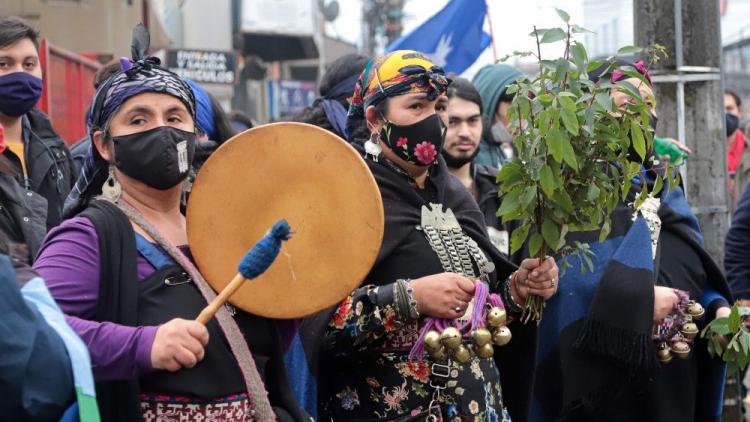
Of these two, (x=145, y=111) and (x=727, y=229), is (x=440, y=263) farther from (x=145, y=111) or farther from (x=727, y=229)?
(x=727, y=229)

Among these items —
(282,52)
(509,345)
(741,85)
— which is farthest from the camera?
(282,52)

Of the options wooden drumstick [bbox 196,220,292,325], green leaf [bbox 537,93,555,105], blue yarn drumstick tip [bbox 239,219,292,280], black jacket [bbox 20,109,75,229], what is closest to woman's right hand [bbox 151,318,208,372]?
wooden drumstick [bbox 196,220,292,325]

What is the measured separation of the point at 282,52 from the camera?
→ 139 ft

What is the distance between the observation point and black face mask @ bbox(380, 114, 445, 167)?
3994 mm

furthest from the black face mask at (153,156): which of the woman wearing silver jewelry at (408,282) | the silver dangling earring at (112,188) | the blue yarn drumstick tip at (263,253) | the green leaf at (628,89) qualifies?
the green leaf at (628,89)

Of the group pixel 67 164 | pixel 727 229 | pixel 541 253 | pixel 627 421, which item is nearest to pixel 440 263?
pixel 541 253

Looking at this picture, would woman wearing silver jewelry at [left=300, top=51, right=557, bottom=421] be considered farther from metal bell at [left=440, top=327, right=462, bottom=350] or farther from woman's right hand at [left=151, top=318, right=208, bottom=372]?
woman's right hand at [left=151, top=318, right=208, bottom=372]

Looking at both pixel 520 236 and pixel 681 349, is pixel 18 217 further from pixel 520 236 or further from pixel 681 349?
pixel 681 349

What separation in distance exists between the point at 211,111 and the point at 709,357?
2468mm

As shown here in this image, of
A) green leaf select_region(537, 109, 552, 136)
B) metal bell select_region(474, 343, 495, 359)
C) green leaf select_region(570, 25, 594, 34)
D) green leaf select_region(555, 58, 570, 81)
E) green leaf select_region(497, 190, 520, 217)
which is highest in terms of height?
green leaf select_region(570, 25, 594, 34)

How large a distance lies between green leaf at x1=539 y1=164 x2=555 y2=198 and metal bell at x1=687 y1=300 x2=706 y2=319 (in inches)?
54.1

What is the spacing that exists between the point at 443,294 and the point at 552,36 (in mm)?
890

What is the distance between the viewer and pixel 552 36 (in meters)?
3.75

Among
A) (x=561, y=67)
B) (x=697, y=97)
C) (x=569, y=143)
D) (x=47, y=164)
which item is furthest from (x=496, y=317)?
(x=697, y=97)
